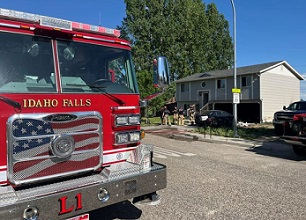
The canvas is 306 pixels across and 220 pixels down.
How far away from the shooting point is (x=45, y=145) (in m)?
2.95

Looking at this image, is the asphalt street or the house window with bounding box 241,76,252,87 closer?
the asphalt street

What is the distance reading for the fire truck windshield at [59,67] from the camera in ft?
10.0

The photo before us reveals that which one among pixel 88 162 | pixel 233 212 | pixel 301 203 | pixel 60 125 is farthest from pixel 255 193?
pixel 60 125

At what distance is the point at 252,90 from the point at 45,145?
27.6 m

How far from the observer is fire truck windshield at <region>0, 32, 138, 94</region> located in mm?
3059

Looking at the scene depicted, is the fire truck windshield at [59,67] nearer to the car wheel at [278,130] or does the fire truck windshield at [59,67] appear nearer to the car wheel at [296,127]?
the car wheel at [296,127]

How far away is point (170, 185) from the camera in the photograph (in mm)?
5770

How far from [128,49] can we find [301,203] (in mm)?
3942

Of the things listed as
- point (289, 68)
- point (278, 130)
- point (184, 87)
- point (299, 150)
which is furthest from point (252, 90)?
point (299, 150)

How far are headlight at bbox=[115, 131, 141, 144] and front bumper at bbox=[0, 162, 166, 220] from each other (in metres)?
0.32

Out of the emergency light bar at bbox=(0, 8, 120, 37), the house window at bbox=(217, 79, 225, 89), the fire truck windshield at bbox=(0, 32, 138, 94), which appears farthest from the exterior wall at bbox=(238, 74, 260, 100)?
the emergency light bar at bbox=(0, 8, 120, 37)

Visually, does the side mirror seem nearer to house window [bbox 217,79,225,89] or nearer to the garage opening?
the garage opening

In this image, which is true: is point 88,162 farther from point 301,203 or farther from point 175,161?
point 175,161

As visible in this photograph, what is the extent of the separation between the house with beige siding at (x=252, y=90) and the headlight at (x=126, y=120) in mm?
25542
